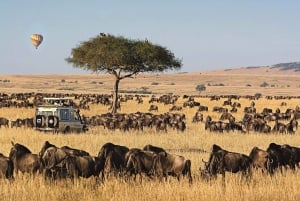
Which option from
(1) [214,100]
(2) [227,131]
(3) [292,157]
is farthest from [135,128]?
(1) [214,100]

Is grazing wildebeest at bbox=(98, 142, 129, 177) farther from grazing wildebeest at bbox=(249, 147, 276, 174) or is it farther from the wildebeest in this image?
grazing wildebeest at bbox=(249, 147, 276, 174)

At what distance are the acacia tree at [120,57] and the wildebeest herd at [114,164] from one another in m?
28.6

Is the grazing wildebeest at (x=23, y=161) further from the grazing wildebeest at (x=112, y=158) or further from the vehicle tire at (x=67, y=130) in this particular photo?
the vehicle tire at (x=67, y=130)

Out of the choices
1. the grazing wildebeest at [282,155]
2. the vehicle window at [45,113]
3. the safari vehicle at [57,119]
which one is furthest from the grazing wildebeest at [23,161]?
the vehicle window at [45,113]

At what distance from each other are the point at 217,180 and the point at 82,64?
3390 centimetres

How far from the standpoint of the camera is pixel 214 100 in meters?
63.0

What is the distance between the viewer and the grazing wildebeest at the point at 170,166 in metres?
11.9

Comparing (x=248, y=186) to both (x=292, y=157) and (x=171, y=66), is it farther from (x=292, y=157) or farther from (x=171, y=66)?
(x=171, y=66)

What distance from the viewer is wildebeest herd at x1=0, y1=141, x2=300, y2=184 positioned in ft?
37.7

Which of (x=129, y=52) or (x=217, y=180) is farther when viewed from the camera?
(x=129, y=52)

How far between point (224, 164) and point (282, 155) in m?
2.24

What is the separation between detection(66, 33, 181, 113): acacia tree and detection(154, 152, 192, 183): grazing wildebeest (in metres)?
29.0

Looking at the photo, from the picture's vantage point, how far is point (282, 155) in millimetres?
13922

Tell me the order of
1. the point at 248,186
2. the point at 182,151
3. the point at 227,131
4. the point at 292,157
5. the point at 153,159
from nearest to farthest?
the point at 248,186, the point at 153,159, the point at 292,157, the point at 182,151, the point at 227,131
